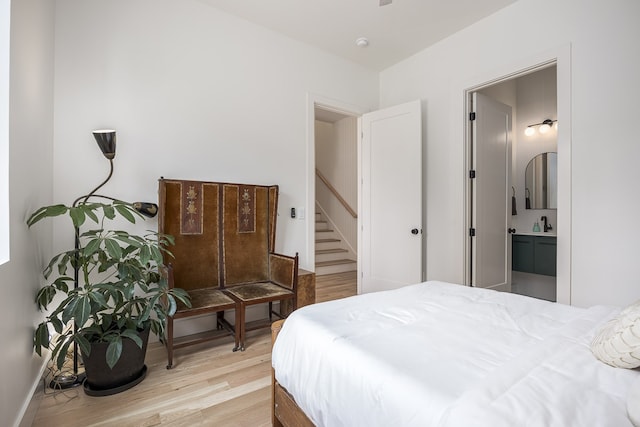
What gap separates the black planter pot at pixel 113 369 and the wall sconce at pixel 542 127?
180 inches

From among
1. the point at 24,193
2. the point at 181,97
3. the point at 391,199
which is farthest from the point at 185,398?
the point at 391,199

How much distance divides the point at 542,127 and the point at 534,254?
156cm

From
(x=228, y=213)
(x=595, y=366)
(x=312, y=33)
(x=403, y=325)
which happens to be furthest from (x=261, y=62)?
(x=595, y=366)

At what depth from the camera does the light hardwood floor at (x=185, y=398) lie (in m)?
1.65

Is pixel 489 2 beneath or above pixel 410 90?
above

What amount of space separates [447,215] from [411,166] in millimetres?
641

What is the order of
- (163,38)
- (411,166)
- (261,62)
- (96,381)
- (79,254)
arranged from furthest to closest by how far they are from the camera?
(411,166)
(261,62)
(163,38)
(79,254)
(96,381)

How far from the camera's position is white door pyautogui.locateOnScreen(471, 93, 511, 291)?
3.17 m

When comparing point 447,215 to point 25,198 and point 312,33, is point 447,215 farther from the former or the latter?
point 25,198

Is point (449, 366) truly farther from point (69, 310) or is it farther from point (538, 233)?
point (538, 233)

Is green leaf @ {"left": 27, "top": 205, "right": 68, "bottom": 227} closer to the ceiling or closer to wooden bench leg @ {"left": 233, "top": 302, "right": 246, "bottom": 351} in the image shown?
wooden bench leg @ {"left": 233, "top": 302, "right": 246, "bottom": 351}

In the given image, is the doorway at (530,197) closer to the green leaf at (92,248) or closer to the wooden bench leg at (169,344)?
the wooden bench leg at (169,344)

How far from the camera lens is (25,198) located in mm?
1646

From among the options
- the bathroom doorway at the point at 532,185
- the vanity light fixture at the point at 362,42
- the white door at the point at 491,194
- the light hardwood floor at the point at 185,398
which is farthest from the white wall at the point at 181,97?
the bathroom doorway at the point at 532,185
